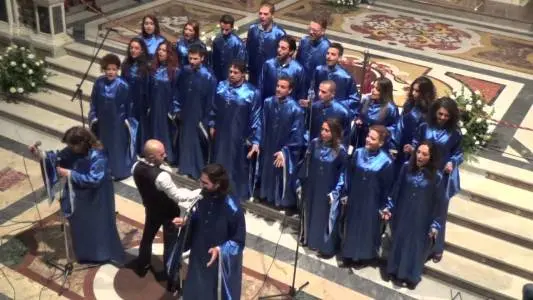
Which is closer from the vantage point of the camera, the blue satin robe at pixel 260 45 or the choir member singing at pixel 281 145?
the choir member singing at pixel 281 145

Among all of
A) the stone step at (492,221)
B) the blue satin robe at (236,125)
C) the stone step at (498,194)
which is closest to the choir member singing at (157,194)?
the blue satin robe at (236,125)

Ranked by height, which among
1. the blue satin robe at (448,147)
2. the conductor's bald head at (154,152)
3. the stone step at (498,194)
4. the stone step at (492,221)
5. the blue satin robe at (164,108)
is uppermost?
the conductor's bald head at (154,152)

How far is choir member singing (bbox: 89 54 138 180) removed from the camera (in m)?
7.35

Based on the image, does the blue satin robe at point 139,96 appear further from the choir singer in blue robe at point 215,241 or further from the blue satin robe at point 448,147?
the blue satin robe at point 448,147

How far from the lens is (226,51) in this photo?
317 inches

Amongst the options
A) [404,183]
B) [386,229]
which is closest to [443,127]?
[404,183]

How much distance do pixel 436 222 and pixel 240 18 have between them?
7.70 meters

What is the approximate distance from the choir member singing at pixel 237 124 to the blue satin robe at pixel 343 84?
812 mm

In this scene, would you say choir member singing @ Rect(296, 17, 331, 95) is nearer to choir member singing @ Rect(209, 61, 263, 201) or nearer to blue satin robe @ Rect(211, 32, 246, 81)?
blue satin robe @ Rect(211, 32, 246, 81)

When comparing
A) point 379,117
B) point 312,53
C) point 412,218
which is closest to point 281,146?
point 379,117

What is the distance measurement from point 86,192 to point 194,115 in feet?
6.44

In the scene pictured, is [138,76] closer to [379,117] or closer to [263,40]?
[263,40]

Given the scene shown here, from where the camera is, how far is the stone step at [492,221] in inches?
268

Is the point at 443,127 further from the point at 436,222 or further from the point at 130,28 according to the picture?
the point at 130,28
